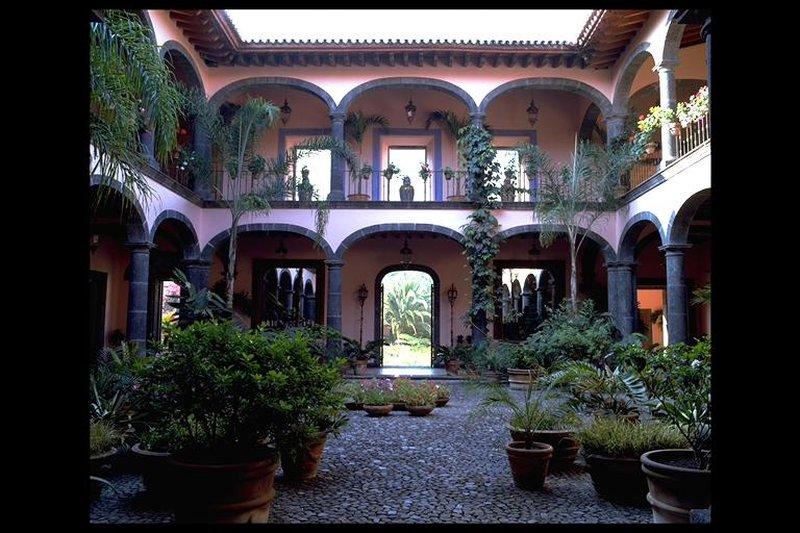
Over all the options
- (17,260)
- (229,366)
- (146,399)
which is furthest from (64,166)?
(146,399)

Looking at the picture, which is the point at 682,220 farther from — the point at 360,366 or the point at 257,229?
the point at 257,229

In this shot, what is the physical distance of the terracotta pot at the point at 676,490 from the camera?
10.6 feet

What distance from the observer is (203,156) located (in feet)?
39.7

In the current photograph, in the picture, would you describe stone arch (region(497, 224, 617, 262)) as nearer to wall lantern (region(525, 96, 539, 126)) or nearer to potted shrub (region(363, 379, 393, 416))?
wall lantern (region(525, 96, 539, 126))

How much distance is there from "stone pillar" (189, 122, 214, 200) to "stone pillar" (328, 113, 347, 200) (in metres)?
2.37

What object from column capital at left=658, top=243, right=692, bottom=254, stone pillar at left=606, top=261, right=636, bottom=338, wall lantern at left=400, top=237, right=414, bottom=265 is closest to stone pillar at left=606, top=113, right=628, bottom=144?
stone pillar at left=606, top=261, right=636, bottom=338

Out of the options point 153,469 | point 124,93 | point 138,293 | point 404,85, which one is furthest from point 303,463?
point 404,85

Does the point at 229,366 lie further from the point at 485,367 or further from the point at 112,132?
the point at 485,367

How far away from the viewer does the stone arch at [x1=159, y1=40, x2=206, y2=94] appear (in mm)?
10688

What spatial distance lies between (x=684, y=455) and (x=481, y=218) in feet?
29.2

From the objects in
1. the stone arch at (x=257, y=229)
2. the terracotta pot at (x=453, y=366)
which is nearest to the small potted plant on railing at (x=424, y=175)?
the stone arch at (x=257, y=229)

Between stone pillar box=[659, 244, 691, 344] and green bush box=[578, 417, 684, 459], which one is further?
stone pillar box=[659, 244, 691, 344]
